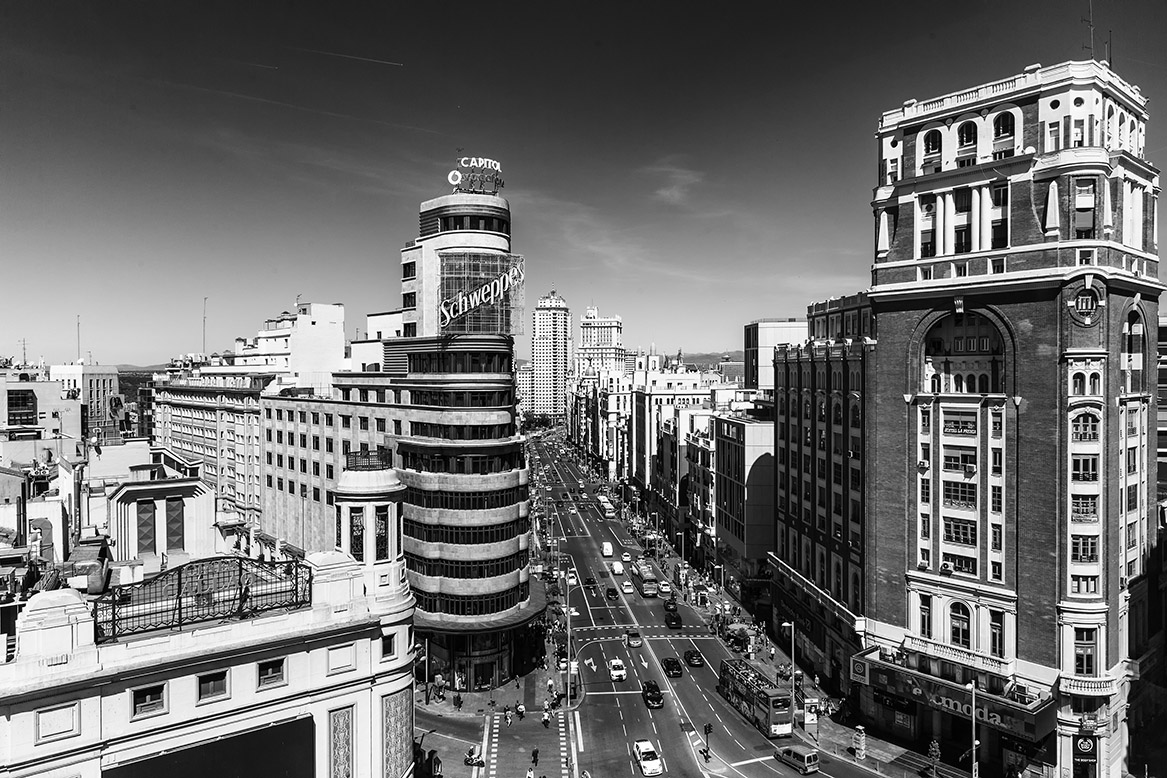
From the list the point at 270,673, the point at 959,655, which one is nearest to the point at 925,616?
the point at 959,655

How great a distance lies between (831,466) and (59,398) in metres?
125

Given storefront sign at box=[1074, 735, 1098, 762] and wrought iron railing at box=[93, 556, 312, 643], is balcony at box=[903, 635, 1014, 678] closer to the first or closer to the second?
storefront sign at box=[1074, 735, 1098, 762]

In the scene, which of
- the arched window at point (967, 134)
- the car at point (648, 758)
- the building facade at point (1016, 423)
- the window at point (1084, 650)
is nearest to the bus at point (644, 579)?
the building facade at point (1016, 423)

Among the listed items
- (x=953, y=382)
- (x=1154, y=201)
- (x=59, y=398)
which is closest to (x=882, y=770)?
(x=953, y=382)

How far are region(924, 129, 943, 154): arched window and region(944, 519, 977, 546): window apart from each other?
27357 millimetres

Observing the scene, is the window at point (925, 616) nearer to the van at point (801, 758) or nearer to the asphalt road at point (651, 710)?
the asphalt road at point (651, 710)

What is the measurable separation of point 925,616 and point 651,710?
77.6 feet

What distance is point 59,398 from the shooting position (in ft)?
416

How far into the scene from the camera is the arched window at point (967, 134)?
54.4 metres

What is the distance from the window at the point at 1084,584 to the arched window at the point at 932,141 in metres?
31.4

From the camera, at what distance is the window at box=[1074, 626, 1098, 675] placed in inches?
1905

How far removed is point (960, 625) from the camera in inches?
2125

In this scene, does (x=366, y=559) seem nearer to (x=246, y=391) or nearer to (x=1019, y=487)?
(x=1019, y=487)

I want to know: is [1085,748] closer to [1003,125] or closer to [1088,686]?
[1088,686]
